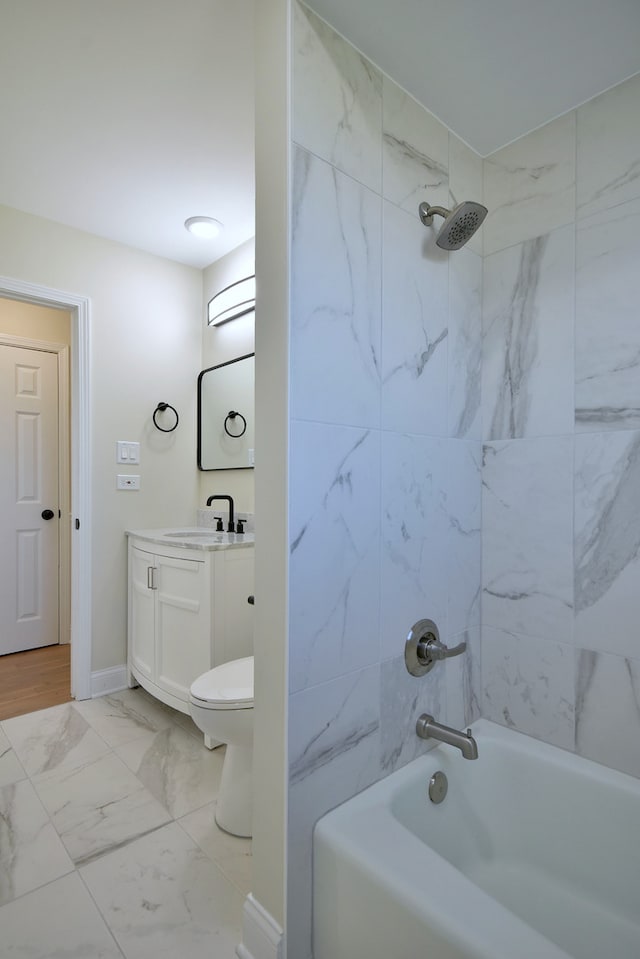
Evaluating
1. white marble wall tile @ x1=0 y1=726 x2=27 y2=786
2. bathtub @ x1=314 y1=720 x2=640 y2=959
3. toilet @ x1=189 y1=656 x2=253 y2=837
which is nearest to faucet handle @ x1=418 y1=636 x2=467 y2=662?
bathtub @ x1=314 y1=720 x2=640 y2=959

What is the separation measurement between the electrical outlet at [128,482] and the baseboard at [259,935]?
6.68 feet

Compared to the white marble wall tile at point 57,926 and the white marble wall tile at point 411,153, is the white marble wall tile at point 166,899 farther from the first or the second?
the white marble wall tile at point 411,153

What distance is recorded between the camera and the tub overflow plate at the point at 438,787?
1.29m

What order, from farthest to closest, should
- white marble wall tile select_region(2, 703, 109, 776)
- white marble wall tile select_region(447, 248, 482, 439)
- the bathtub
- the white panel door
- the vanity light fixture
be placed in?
1. the white panel door
2. the vanity light fixture
3. white marble wall tile select_region(2, 703, 109, 776)
4. white marble wall tile select_region(447, 248, 482, 439)
5. the bathtub

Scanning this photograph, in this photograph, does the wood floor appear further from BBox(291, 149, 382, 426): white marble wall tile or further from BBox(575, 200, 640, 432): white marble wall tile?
BBox(575, 200, 640, 432): white marble wall tile

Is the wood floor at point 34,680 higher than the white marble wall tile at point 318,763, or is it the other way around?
the white marble wall tile at point 318,763

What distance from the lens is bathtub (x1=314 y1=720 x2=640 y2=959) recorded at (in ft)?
2.83

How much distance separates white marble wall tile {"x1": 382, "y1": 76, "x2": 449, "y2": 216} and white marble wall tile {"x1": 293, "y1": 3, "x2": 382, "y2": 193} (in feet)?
0.11

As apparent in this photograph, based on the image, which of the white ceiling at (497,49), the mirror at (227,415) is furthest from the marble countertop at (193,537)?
the white ceiling at (497,49)

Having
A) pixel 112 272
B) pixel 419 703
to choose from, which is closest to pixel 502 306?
pixel 419 703

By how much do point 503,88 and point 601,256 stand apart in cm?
54

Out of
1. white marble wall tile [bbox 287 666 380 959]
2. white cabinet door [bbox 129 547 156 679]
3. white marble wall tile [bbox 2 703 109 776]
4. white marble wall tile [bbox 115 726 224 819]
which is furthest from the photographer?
white cabinet door [bbox 129 547 156 679]

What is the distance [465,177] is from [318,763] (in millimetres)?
1707

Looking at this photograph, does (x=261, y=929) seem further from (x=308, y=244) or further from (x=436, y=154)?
(x=436, y=154)
